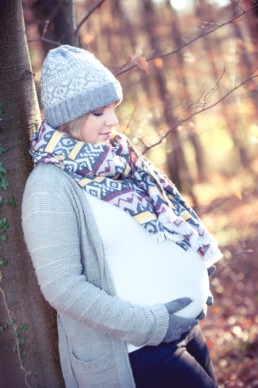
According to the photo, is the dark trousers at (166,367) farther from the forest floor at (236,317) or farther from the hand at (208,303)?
the forest floor at (236,317)

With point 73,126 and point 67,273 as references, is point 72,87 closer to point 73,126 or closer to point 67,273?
point 73,126

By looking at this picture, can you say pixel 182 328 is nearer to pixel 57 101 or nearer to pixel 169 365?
pixel 169 365

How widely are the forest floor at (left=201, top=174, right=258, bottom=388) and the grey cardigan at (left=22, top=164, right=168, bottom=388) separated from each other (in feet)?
5.95

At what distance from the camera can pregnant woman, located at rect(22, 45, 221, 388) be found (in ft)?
6.63

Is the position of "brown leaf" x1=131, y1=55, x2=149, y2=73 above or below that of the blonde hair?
above

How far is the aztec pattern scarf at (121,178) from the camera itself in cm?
214

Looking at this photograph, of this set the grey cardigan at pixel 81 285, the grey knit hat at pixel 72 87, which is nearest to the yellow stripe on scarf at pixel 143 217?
the grey cardigan at pixel 81 285

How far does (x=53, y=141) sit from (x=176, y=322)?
0.91m

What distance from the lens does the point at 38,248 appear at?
2.00 meters

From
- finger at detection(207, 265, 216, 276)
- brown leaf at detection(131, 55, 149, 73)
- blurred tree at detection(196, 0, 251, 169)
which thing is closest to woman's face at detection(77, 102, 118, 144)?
finger at detection(207, 265, 216, 276)

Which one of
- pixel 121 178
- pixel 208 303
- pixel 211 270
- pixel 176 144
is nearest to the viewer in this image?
pixel 121 178

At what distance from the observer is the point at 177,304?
85.0 inches

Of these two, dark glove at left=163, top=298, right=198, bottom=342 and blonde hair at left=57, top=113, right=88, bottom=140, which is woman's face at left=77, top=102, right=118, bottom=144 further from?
dark glove at left=163, top=298, right=198, bottom=342

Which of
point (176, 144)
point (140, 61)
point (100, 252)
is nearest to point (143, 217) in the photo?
point (100, 252)
